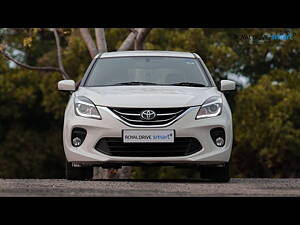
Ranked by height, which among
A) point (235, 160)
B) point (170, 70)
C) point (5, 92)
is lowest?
point (235, 160)

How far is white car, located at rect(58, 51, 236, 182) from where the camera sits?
1112 centimetres

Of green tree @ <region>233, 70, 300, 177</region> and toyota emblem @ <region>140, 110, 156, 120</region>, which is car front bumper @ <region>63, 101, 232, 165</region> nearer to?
toyota emblem @ <region>140, 110, 156, 120</region>

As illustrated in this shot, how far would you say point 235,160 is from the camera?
3612cm

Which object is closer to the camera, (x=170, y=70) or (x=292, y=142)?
(x=170, y=70)

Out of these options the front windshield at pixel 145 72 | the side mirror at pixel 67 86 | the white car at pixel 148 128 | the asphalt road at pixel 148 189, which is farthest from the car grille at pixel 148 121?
the side mirror at pixel 67 86

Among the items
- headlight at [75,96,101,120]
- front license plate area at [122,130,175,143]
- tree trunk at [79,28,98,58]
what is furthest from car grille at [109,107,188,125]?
tree trunk at [79,28,98,58]

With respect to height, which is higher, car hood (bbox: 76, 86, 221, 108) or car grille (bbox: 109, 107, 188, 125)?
car hood (bbox: 76, 86, 221, 108)

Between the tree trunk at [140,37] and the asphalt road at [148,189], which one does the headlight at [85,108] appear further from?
the tree trunk at [140,37]

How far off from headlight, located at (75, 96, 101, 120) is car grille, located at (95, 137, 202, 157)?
13.0 inches

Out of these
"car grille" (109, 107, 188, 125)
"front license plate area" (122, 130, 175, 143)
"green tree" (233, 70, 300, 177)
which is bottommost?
"green tree" (233, 70, 300, 177)
